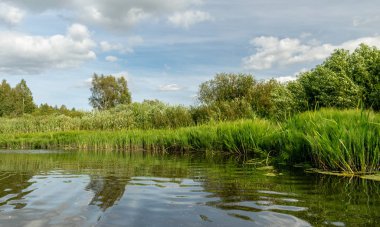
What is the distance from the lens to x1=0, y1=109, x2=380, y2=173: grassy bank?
6762 millimetres

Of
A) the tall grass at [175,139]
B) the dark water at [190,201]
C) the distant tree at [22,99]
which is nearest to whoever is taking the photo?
the dark water at [190,201]

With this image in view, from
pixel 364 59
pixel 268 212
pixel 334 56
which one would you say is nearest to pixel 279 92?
pixel 334 56

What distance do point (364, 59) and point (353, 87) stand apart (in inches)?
86.6

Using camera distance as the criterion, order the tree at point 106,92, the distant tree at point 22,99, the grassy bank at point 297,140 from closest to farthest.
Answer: the grassy bank at point 297,140 < the tree at point 106,92 < the distant tree at point 22,99

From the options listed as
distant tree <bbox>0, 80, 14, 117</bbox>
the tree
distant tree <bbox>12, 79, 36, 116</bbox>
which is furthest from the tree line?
distant tree <bbox>12, 79, 36, 116</bbox>

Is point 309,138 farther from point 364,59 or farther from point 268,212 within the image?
point 364,59

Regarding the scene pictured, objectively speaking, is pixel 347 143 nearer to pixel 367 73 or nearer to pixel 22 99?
pixel 367 73

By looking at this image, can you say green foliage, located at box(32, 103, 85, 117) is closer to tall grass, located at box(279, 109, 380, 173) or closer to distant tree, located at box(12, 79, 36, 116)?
distant tree, located at box(12, 79, 36, 116)

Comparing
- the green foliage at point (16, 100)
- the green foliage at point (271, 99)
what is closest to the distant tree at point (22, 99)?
the green foliage at point (16, 100)

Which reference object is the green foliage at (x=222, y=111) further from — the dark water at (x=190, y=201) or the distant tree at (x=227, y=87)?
the dark water at (x=190, y=201)

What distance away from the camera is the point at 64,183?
5816 mm

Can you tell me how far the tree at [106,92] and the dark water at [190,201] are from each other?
52106mm

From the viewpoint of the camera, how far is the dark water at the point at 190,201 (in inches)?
132

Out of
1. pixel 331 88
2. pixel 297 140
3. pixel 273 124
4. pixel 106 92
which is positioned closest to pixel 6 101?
pixel 106 92
